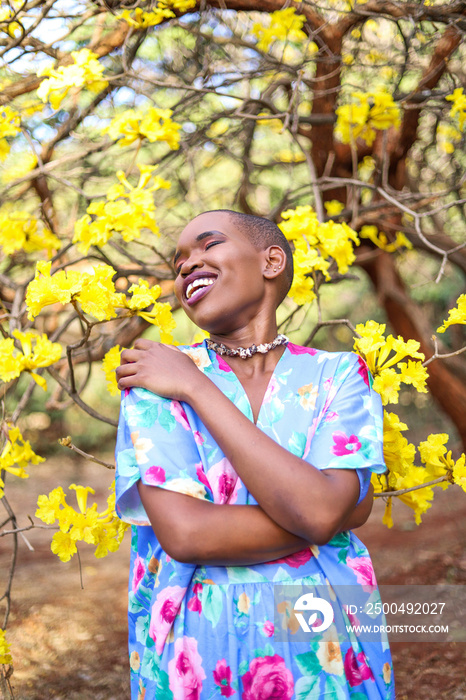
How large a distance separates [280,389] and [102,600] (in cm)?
275

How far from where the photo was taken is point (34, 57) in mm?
2365

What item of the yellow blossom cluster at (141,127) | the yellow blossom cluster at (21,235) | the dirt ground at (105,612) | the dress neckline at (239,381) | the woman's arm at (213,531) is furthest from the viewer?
the dirt ground at (105,612)

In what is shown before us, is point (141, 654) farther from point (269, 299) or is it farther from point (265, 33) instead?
point (265, 33)

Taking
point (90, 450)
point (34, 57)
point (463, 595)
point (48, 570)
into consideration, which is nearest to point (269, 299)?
point (34, 57)

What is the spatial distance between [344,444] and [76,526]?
27.9 inches

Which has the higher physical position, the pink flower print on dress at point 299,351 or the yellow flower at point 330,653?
the pink flower print on dress at point 299,351

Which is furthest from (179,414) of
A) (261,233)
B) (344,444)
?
(261,233)

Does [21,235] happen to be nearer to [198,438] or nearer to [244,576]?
[198,438]

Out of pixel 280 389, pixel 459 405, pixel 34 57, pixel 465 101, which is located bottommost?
pixel 280 389

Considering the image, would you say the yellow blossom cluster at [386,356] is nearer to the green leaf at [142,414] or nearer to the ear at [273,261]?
the ear at [273,261]

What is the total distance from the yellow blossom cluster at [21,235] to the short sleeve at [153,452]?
3.90ft

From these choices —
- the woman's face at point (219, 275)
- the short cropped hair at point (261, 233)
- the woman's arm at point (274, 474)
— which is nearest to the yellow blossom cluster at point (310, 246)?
the short cropped hair at point (261, 233)

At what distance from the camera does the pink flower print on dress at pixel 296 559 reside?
3.51 ft

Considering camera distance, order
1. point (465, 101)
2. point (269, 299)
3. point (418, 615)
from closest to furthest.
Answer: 1. point (269, 299)
2. point (465, 101)
3. point (418, 615)
